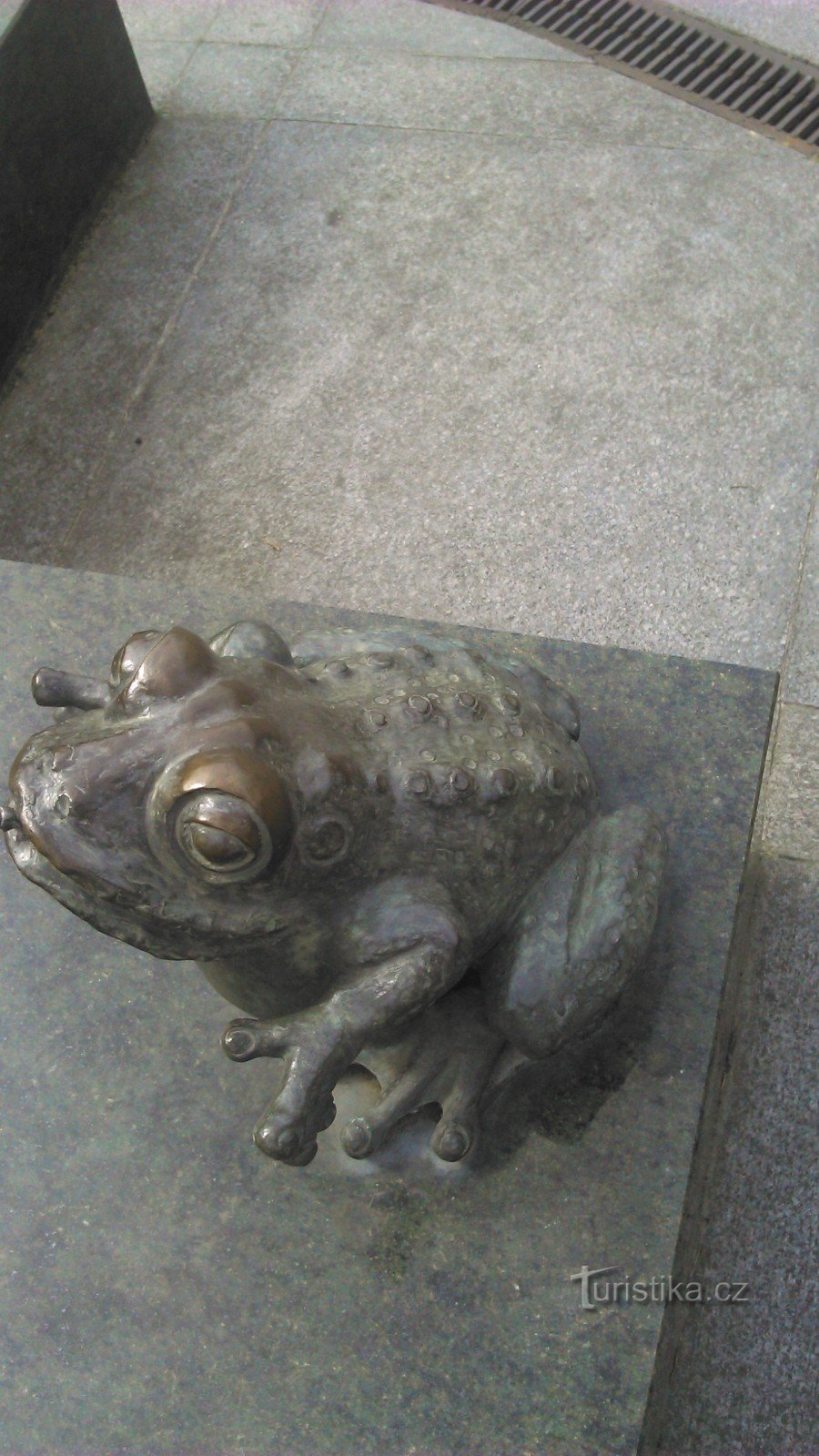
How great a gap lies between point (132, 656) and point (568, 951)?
0.64 metres

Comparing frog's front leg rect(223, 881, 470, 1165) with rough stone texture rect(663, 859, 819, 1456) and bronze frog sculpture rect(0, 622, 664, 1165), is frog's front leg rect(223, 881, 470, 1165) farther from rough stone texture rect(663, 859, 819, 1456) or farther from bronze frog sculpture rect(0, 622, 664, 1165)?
rough stone texture rect(663, 859, 819, 1456)

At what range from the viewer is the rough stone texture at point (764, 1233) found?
2018 millimetres

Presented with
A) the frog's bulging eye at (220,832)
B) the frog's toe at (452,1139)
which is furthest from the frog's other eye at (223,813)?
the frog's toe at (452,1139)

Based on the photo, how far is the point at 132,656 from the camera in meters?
1.39

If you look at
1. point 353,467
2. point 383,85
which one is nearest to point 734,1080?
point 353,467

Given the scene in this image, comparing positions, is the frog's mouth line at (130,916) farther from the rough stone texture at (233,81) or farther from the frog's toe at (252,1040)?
the rough stone texture at (233,81)

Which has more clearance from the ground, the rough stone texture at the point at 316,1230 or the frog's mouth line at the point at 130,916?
the frog's mouth line at the point at 130,916

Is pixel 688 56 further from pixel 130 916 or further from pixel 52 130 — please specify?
pixel 130 916

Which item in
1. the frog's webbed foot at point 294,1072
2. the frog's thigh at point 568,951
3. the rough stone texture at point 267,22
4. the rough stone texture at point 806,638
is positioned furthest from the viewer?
the rough stone texture at point 267,22

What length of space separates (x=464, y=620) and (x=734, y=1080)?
1.20m

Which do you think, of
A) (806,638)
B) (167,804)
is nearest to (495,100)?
(806,638)

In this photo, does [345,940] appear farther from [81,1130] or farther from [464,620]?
[464,620]

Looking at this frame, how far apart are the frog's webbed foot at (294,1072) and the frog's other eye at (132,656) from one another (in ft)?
1.33
